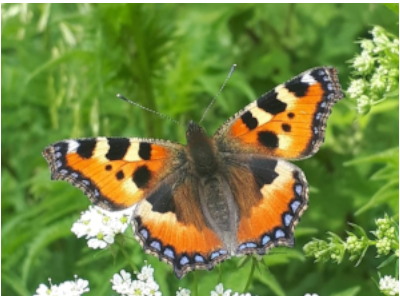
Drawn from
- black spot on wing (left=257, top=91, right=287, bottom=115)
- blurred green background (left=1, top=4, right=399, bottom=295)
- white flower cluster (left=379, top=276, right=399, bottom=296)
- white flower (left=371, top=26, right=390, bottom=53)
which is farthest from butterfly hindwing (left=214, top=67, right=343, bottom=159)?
blurred green background (left=1, top=4, right=399, bottom=295)

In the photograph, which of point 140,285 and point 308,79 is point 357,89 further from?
point 140,285

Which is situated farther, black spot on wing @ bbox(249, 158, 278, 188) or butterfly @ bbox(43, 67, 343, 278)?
black spot on wing @ bbox(249, 158, 278, 188)

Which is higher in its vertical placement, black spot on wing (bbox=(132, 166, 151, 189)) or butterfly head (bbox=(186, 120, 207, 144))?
butterfly head (bbox=(186, 120, 207, 144))

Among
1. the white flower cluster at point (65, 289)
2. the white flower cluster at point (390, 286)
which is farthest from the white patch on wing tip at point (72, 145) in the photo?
the white flower cluster at point (390, 286)

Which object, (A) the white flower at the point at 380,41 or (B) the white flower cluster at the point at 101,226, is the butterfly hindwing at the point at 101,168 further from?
(A) the white flower at the point at 380,41

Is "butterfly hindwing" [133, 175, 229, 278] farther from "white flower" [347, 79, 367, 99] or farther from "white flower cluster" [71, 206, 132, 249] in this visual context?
"white flower" [347, 79, 367, 99]
